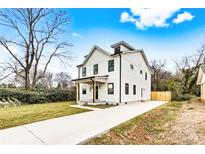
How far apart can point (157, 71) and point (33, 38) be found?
513cm

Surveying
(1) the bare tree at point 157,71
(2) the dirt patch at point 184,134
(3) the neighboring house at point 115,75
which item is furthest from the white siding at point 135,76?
(2) the dirt patch at point 184,134

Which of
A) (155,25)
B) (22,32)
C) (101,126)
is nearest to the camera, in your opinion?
(101,126)

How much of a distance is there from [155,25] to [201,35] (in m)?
1.44

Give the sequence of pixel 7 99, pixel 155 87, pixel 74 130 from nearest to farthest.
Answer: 1. pixel 74 130
2. pixel 7 99
3. pixel 155 87

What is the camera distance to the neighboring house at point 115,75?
8.63 meters

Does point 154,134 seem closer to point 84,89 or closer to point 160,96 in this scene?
point 84,89

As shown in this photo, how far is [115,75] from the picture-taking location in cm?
883

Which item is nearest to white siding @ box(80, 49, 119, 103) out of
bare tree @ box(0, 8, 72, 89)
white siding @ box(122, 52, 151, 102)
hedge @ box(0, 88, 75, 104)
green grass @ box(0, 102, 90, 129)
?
white siding @ box(122, 52, 151, 102)

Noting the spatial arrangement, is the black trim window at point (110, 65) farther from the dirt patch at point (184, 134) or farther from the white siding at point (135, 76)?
the dirt patch at point (184, 134)
